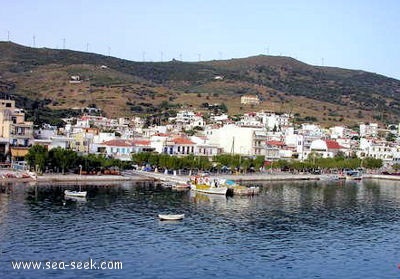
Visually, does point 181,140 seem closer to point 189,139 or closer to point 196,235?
point 189,139

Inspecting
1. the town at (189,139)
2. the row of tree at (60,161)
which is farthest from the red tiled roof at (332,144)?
the row of tree at (60,161)

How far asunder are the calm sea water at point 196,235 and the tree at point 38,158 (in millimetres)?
6626

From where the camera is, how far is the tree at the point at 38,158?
64.2 meters

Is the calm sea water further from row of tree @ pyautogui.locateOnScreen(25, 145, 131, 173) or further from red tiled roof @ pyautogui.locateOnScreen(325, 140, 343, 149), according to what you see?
red tiled roof @ pyautogui.locateOnScreen(325, 140, 343, 149)

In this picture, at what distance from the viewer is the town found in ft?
256

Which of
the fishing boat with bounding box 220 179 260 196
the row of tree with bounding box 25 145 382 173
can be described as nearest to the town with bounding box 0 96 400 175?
the row of tree with bounding box 25 145 382 173

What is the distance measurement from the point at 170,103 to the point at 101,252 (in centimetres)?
12397

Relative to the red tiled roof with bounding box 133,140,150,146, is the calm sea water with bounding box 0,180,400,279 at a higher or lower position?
lower

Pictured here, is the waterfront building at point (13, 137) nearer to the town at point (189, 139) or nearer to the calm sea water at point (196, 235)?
the town at point (189, 139)

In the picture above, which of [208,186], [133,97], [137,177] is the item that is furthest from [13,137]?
[133,97]

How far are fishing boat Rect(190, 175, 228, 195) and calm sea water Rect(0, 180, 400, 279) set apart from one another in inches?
88.2

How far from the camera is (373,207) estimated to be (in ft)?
184

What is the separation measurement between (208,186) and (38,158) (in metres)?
18.2

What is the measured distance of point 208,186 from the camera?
62.2 m
